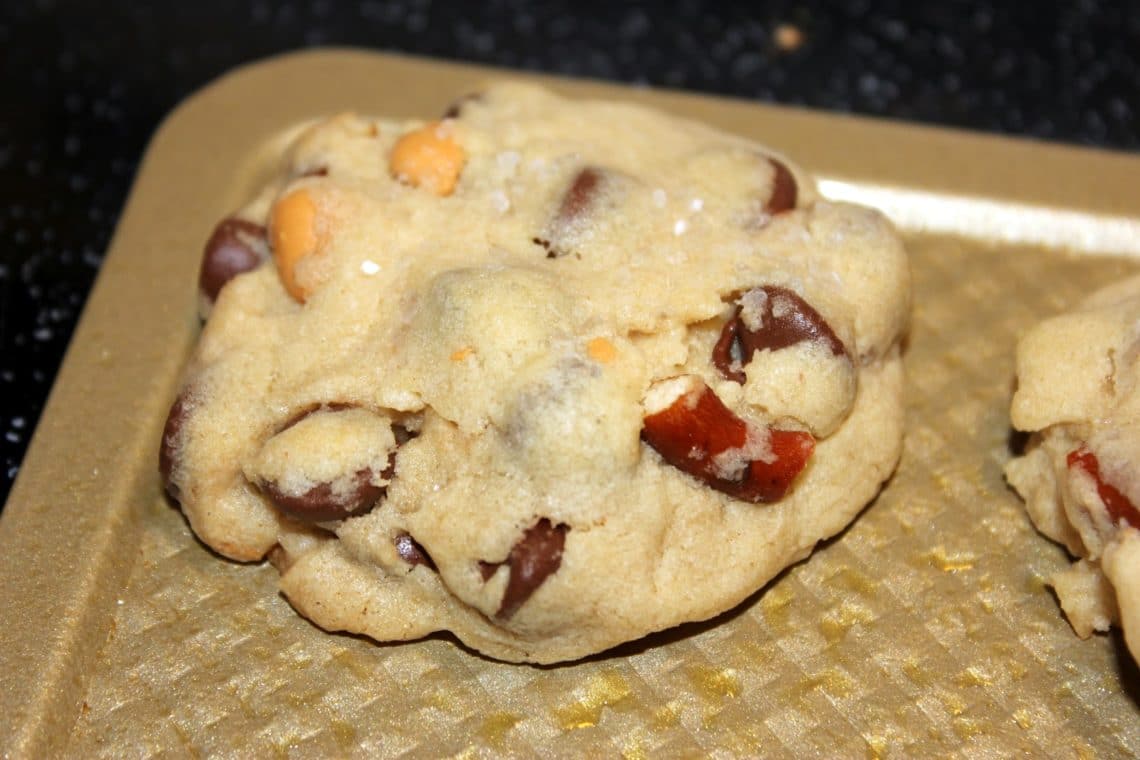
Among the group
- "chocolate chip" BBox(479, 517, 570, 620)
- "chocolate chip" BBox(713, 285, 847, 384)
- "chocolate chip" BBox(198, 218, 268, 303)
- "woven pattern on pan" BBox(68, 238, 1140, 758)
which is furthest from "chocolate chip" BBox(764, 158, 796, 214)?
"chocolate chip" BBox(198, 218, 268, 303)

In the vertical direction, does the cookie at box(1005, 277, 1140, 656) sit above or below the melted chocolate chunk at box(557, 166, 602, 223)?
below

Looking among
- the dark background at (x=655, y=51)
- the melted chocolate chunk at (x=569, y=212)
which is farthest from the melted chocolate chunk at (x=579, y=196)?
the dark background at (x=655, y=51)

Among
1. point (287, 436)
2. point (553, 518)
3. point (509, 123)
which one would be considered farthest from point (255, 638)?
point (509, 123)

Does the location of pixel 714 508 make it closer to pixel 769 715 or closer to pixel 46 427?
pixel 769 715

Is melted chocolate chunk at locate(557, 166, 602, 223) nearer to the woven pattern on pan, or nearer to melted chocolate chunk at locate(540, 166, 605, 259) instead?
melted chocolate chunk at locate(540, 166, 605, 259)

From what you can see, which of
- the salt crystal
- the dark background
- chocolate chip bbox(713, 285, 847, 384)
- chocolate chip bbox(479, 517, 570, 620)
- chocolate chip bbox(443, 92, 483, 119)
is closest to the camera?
chocolate chip bbox(479, 517, 570, 620)

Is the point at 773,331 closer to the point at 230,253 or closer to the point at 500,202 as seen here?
the point at 500,202

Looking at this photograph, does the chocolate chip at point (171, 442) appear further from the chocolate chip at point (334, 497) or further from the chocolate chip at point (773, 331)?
the chocolate chip at point (773, 331)
